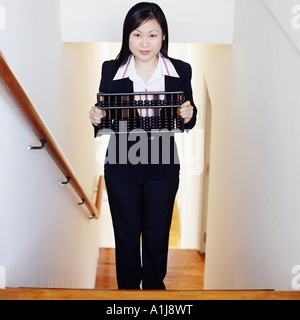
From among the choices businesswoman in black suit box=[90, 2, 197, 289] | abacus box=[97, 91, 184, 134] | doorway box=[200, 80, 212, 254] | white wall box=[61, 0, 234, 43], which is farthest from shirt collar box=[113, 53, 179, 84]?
doorway box=[200, 80, 212, 254]

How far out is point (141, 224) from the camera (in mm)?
2754

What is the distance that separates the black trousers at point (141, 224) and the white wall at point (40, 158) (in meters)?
0.48

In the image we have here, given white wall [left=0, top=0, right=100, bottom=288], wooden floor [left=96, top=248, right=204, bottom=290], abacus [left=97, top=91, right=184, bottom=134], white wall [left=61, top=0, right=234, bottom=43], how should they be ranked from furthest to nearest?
wooden floor [left=96, top=248, right=204, bottom=290]
white wall [left=61, top=0, right=234, bottom=43]
abacus [left=97, top=91, right=184, bottom=134]
white wall [left=0, top=0, right=100, bottom=288]

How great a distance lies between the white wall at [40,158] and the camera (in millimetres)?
2129

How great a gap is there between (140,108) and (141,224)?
2.65 feet

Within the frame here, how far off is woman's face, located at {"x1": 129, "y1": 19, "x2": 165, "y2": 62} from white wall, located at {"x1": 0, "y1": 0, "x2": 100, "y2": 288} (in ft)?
1.97

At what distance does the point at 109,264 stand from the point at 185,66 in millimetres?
4412

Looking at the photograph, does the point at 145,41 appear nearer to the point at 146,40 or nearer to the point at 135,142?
the point at 146,40

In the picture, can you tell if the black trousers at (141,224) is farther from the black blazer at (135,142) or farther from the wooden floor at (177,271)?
the wooden floor at (177,271)

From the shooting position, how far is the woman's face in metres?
2.34

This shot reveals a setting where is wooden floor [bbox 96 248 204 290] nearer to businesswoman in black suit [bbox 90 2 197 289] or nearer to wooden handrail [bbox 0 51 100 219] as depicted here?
businesswoman in black suit [bbox 90 2 197 289]

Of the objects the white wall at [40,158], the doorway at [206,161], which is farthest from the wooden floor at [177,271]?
the white wall at [40,158]
